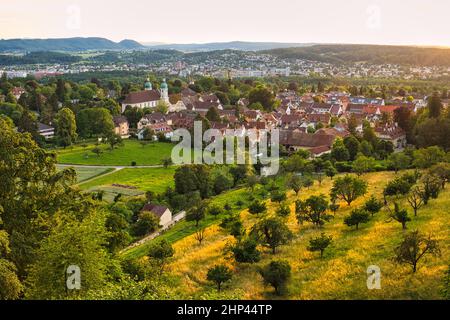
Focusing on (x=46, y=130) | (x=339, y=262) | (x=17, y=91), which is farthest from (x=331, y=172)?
(x=17, y=91)

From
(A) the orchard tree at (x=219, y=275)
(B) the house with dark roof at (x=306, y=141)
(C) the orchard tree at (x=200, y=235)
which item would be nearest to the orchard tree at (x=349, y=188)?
(C) the orchard tree at (x=200, y=235)

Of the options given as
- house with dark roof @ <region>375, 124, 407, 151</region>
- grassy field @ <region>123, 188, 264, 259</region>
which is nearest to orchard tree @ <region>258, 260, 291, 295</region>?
grassy field @ <region>123, 188, 264, 259</region>

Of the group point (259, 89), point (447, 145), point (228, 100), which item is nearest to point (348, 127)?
point (447, 145)

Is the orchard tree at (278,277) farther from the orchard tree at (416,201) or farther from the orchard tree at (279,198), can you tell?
the orchard tree at (279,198)

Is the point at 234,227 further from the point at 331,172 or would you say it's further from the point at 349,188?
the point at 331,172

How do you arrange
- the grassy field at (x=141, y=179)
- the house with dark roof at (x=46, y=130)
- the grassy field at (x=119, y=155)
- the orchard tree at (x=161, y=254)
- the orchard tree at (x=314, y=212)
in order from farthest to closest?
the house with dark roof at (x=46, y=130) < the grassy field at (x=119, y=155) < the grassy field at (x=141, y=179) < the orchard tree at (x=314, y=212) < the orchard tree at (x=161, y=254)

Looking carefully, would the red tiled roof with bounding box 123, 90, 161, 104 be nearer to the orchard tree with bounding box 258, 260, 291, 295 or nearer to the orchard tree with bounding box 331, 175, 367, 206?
the orchard tree with bounding box 331, 175, 367, 206
